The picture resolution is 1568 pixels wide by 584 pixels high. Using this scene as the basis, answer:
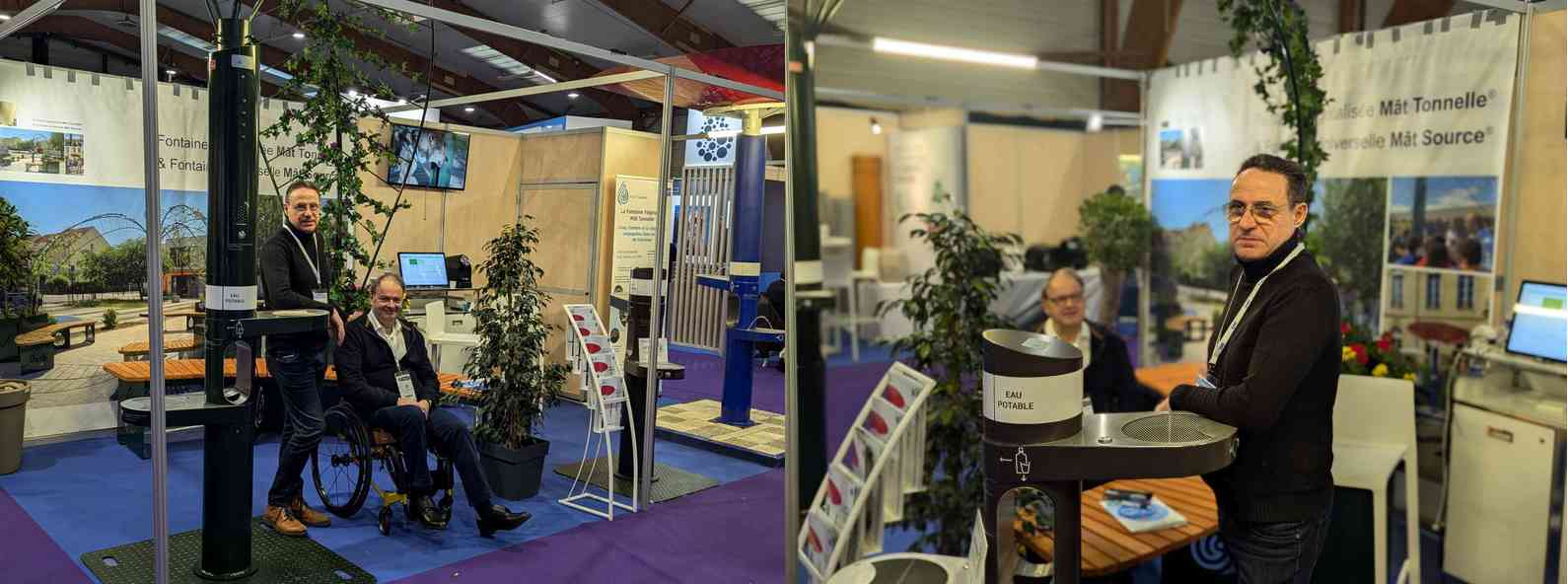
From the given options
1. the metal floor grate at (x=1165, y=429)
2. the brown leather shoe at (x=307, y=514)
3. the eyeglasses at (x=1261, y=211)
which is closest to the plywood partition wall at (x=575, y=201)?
the brown leather shoe at (x=307, y=514)

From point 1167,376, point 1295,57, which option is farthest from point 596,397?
point 1167,376

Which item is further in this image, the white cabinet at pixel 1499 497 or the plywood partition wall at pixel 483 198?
the white cabinet at pixel 1499 497

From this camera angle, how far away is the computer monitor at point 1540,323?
3.38 m

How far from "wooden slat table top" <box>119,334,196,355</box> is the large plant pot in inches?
21.7

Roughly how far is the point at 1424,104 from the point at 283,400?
4562 millimetres

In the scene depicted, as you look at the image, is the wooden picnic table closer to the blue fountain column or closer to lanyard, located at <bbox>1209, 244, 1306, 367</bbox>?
the blue fountain column

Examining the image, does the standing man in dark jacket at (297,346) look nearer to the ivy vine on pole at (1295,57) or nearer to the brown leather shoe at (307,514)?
the brown leather shoe at (307,514)

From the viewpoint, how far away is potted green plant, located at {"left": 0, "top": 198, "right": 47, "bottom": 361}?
1732 millimetres

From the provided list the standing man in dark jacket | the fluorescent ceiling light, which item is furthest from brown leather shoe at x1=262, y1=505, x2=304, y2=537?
the fluorescent ceiling light

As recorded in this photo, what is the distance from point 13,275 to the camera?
5.80 feet

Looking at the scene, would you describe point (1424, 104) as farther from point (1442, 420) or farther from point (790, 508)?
point (790, 508)

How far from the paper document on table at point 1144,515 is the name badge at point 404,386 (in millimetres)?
2165

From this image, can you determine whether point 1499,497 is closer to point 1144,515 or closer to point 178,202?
point 1144,515

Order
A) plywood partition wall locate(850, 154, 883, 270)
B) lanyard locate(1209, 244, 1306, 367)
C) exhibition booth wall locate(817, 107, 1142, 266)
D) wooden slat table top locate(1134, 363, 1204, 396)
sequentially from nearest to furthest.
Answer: lanyard locate(1209, 244, 1306, 367) → wooden slat table top locate(1134, 363, 1204, 396) → exhibition booth wall locate(817, 107, 1142, 266) → plywood partition wall locate(850, 154, 883, 270)
